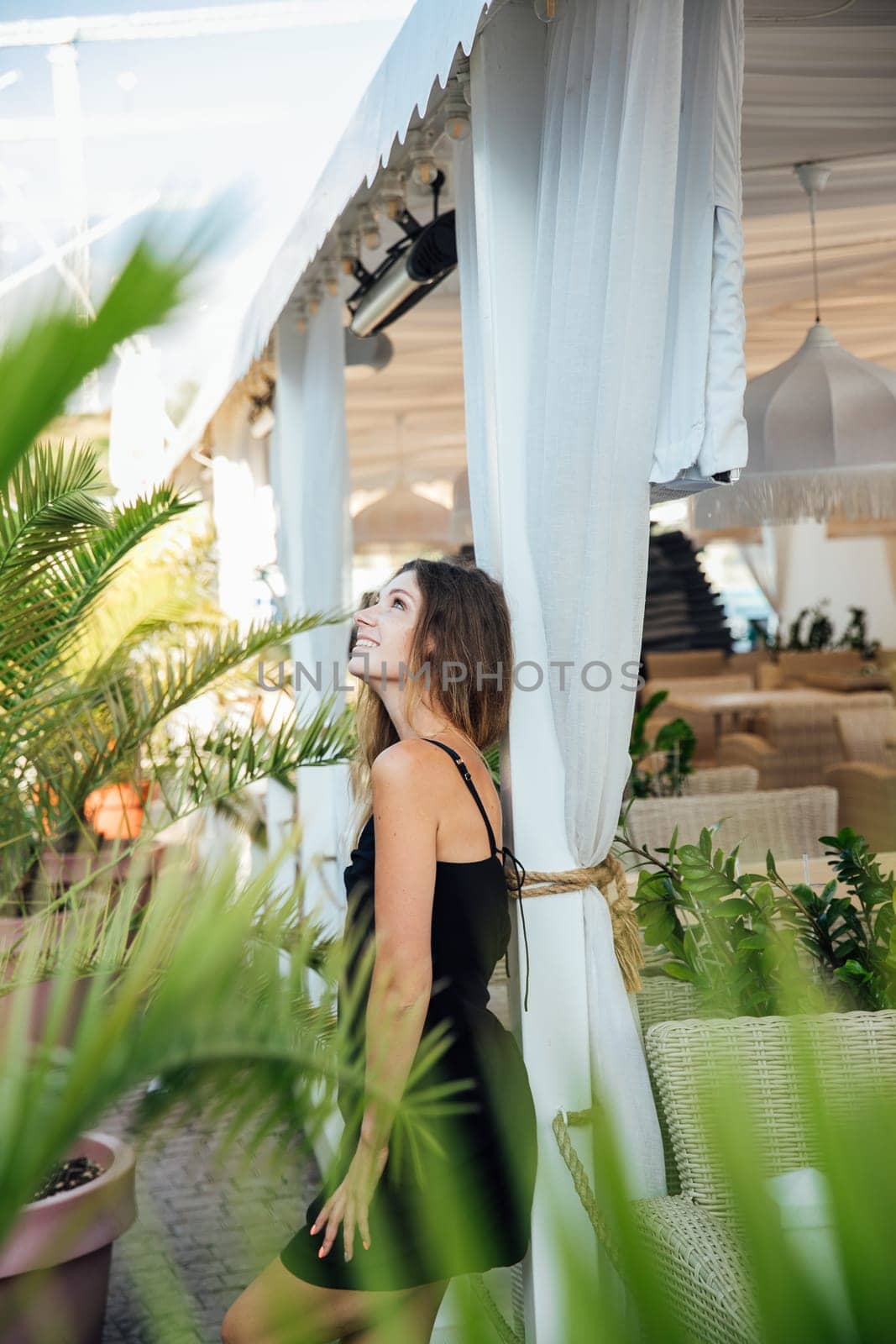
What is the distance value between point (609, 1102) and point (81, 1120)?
0.56 m

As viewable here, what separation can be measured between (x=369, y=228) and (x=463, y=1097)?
8.89ft

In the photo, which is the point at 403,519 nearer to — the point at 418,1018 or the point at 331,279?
the point at 331,279

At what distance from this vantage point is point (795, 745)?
7.60 metres

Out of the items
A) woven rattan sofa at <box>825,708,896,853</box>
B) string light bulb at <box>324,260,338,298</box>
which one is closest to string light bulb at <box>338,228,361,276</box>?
string light bulb at <box>324,260,338,298</box>

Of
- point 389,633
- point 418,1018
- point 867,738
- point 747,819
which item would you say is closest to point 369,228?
point 389,633

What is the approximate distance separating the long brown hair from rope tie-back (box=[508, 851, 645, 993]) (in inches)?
11.2

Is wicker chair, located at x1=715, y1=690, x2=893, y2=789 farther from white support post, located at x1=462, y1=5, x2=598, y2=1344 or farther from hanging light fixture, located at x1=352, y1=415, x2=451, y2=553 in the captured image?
white support post, located at x1=462, y1=5, x2=598, y2=1344

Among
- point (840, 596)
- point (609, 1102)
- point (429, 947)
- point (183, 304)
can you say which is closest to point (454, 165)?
point (429, 947)

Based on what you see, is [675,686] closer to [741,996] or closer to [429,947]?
[741,996]

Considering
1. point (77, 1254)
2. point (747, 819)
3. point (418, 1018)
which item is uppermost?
point (747, 819)

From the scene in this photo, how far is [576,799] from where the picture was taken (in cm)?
237

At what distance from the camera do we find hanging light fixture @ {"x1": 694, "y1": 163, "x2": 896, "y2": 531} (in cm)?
464

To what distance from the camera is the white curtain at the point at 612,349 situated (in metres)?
2.13

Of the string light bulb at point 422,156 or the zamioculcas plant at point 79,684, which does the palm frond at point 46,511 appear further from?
the string light bulb at point 422,156
